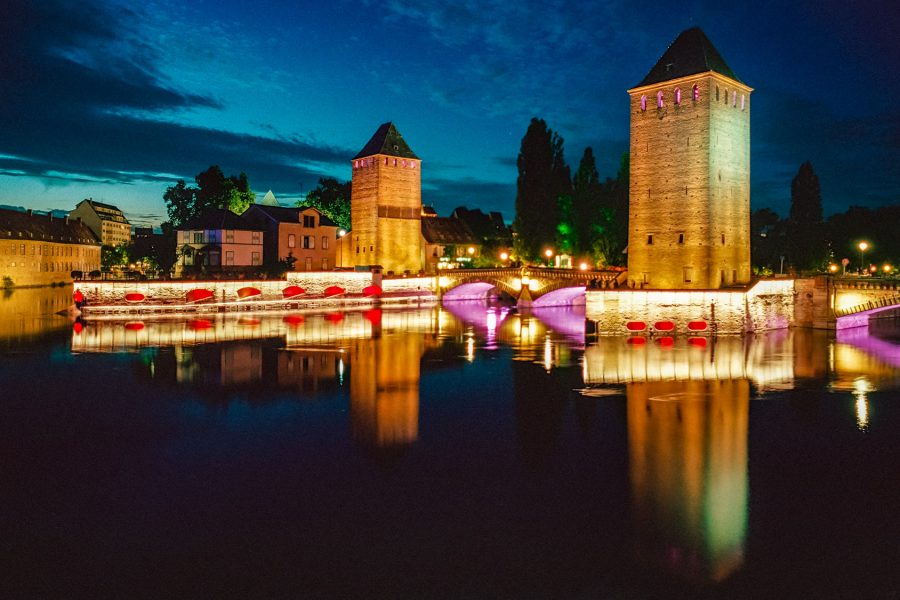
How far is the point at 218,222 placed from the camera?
55531 millimetres

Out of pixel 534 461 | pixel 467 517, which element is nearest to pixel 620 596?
pixel 467 517

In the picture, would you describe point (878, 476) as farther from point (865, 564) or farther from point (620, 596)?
point (620, 596)

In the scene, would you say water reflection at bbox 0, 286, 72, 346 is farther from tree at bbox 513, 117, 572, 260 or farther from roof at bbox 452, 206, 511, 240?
roof at bbox 452, 206, 511, 240

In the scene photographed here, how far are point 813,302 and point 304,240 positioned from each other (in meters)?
40.9

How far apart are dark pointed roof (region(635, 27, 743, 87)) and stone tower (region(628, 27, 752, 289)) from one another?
0.05 metres

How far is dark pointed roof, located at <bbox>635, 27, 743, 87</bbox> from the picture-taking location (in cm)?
3194

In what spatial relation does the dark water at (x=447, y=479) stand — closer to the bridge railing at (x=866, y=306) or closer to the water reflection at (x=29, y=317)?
the water reflection at (x=29, y=317)

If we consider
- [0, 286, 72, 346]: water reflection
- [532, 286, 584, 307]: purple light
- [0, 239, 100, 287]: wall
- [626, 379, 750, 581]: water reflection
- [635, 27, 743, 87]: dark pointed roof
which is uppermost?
[635, 27, 743, 87]: dark pointed roof

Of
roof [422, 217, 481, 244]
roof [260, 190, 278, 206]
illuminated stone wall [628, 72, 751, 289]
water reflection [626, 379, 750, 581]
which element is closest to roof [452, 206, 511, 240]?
roof [422, 217, 481, 244]

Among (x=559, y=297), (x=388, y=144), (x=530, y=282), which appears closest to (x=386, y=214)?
(x=388, y=144)

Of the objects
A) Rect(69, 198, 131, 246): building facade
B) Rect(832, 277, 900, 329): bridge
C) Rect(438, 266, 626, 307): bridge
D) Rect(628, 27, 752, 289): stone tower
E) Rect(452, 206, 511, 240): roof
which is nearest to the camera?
Rect(628, 27, 752, 289): stone tower

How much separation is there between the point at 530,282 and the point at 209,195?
126 feet

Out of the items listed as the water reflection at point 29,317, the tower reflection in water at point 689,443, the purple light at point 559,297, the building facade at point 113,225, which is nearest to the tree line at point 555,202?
the purple light at point 559,297

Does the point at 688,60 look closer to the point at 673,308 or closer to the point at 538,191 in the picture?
the point at 673,308
